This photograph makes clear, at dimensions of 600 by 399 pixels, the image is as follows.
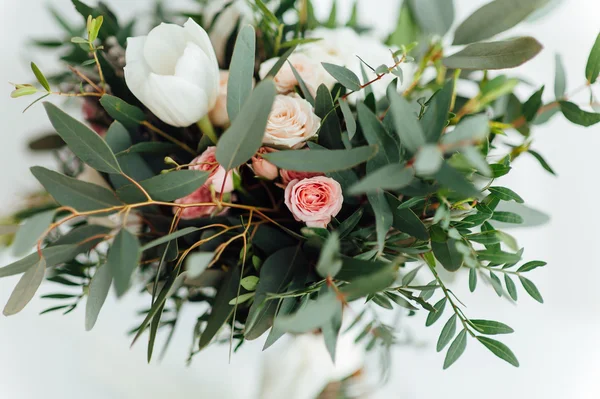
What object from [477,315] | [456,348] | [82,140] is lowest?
[477,315]

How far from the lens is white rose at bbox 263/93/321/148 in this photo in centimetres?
43

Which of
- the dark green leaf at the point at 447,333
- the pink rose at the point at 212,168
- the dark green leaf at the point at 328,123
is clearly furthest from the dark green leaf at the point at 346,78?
the dark green leaf at the point at 447,333

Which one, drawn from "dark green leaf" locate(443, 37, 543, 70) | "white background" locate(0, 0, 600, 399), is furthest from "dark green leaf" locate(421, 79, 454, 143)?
"white background" locate(0, 0, 600, 399)

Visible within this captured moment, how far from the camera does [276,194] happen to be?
1.71ft

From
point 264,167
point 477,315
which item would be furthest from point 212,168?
point 477,315

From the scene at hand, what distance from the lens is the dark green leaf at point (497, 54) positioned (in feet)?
1.33

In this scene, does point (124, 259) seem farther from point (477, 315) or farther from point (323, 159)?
point (477, 315)

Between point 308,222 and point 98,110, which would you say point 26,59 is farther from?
point 308,222

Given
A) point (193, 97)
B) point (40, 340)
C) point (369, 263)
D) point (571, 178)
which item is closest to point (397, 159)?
point (369, 263)

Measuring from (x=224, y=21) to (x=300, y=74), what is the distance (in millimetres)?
144

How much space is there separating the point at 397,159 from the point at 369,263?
0.28ft

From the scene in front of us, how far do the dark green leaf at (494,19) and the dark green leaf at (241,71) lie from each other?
9.7 inches

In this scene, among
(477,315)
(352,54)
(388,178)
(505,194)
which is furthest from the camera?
(477,315)

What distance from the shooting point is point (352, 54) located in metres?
0.54
